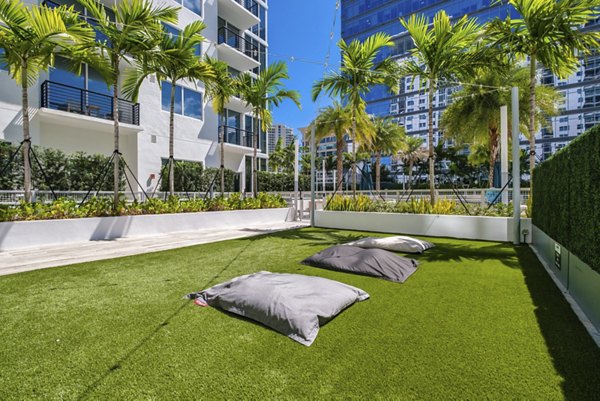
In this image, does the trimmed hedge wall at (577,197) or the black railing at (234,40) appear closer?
the trimmed hedge wall at (577,197)

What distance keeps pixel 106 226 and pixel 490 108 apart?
1838 cm

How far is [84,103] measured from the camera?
460 inches

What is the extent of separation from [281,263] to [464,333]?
3.28m

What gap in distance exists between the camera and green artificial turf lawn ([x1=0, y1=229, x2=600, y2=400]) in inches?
76.5

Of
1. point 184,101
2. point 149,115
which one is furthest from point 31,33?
point 184,101

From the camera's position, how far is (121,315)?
10.2 ft

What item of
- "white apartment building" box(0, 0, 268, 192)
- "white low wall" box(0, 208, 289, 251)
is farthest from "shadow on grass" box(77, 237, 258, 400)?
"white apartment building" box(0, 0, 268, 192)

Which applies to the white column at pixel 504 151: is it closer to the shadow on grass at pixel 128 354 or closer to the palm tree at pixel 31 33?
the shadow on grass at pixel 128 354

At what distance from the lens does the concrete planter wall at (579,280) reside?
2.86m

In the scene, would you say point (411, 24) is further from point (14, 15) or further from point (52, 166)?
point (52, 166)

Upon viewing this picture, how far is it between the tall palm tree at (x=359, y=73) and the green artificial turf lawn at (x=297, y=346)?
318 inches

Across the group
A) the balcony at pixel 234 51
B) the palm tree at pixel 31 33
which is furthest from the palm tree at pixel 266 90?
the balcony at pixel 234 51

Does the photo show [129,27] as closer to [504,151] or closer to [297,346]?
[297,346]

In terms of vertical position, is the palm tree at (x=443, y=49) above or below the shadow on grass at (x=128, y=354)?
above
